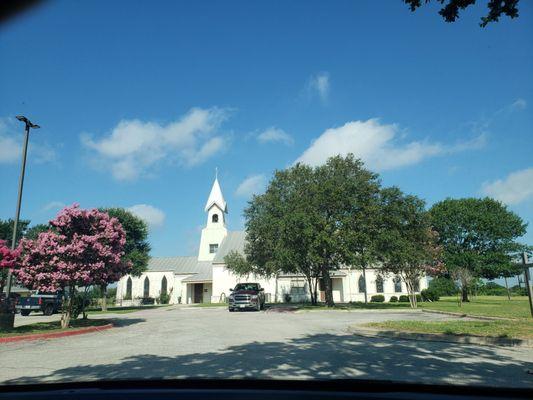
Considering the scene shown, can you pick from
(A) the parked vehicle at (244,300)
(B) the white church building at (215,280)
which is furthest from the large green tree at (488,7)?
(B) the white church building at (215,280)

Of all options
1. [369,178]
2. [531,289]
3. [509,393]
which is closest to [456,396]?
[509,393]

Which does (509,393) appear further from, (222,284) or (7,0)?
(222,284)

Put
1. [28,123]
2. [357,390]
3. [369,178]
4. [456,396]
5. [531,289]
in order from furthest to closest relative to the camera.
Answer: [369,178] < [28,123] < [531,289] < [357,390] < [456,396]

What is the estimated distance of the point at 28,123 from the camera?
713 inches

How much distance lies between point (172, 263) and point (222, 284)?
15962mm

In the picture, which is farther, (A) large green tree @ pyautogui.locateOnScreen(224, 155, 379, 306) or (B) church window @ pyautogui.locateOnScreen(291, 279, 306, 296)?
(B) church window @ pyautogui.locateOnScreen(291, 279, 306, 296)

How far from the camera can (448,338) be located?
11.0 meters

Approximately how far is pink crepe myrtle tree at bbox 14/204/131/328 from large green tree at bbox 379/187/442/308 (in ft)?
58.2

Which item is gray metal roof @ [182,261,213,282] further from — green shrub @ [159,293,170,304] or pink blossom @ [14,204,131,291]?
pink blossom @ [14,204,131,291]

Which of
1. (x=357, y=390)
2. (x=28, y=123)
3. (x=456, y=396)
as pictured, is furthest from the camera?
(x=28, y=123)

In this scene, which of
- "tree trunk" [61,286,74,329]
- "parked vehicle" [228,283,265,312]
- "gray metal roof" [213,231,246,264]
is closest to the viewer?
"tree trunk" [61,286,74,329]

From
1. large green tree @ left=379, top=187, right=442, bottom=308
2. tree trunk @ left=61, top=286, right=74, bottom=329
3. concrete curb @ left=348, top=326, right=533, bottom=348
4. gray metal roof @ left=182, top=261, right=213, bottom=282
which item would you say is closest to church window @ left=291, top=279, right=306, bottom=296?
gray metal roof @ left=182, top=261, right=213, bottom=282

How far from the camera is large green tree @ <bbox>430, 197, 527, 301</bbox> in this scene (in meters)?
47.8

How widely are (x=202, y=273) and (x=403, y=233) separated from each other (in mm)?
29970
